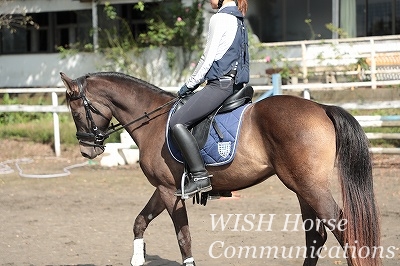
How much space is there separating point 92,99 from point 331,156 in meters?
2.55

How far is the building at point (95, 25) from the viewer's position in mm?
23531

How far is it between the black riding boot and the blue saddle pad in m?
0.10

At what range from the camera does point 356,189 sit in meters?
6.51

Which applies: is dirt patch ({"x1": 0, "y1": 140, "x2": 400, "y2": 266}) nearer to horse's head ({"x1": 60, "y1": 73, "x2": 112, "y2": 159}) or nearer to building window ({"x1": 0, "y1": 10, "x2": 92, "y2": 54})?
horse's head ({"x1": 60, "y1": 73, "x2": 112, "y2": 159})

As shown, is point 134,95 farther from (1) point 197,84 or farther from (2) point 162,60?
(2) point 162,60

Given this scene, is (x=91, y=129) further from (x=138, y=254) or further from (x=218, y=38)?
(x=218, y=38)

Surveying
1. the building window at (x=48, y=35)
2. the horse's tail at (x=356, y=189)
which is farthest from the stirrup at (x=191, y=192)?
the building window at (x=48, y=35)

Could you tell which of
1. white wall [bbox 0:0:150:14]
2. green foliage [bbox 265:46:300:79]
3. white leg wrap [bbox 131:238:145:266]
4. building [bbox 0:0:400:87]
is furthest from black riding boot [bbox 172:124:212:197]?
white wall [bbox 0:0:150:14]

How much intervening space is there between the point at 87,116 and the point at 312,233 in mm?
2535

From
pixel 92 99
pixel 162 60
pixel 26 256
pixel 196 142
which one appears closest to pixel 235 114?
pixel 196 142

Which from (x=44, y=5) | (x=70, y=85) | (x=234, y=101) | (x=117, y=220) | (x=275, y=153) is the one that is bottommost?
(x=117, y=220)

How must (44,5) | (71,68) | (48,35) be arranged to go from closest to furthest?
(71,68) → (44,5) → (48,35)

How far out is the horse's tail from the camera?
251 inches

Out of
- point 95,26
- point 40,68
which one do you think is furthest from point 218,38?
point 40,68
